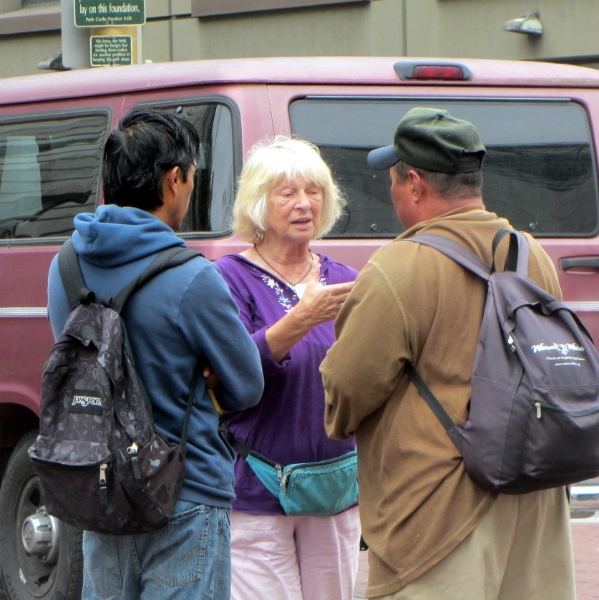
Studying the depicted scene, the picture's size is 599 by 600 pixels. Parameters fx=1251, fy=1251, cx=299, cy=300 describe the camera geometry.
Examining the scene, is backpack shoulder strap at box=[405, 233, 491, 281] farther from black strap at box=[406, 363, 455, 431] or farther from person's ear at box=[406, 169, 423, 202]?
black strap at box=[406, 363, 455, 431]

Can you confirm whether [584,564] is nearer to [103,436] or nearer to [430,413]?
[430,413]

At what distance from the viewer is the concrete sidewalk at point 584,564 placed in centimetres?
535

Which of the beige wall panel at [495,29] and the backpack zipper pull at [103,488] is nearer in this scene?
the backpack zipper pull at [103,488]

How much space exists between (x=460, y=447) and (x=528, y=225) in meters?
2.34

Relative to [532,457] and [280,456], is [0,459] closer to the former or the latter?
[280,456]

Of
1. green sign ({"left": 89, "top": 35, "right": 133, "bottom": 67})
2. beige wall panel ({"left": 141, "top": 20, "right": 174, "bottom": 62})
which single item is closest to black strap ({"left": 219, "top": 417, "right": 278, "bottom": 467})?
green sign ({"left": 89, "top": 35, "right": 133, "bottom": 67})

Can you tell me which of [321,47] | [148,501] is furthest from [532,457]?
[321,47]

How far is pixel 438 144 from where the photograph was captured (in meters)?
2.77

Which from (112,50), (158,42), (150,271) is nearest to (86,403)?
Result: (150,271)

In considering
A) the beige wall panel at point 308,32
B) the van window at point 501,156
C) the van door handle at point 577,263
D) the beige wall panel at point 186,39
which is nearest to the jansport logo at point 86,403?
the van window at point 501,156

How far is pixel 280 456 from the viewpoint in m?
3.37

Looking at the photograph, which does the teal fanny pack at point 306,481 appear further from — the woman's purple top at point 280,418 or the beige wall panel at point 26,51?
the beige wall panel at point 26,51

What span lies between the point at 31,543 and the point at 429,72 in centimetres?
245

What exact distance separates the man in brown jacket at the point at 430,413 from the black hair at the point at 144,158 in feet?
1.63
